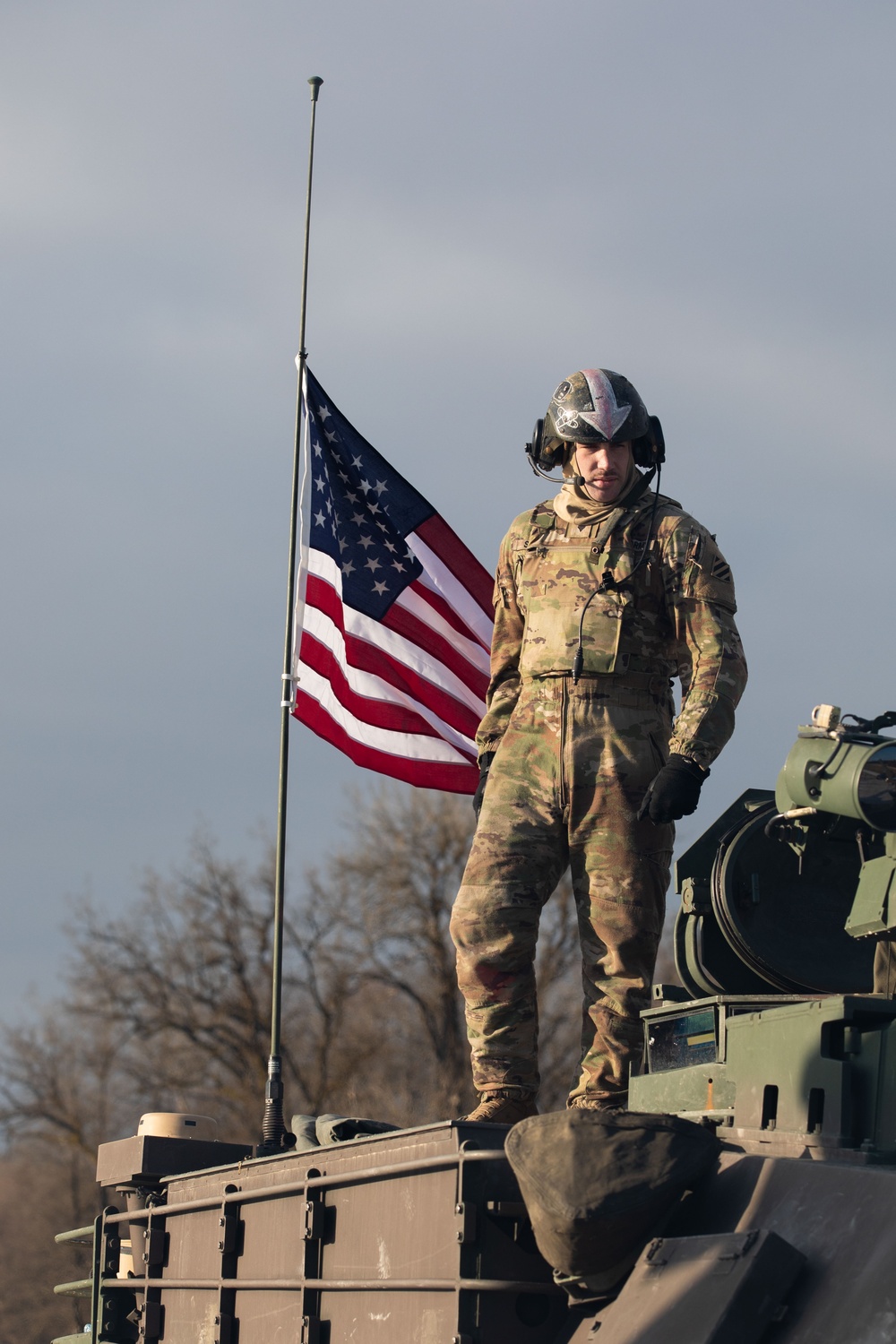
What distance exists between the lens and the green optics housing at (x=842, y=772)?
5.02 m

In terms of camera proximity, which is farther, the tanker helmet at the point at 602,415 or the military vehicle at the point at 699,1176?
the tanker helmet at the point at 602,415

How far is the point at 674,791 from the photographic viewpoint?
5.63 m

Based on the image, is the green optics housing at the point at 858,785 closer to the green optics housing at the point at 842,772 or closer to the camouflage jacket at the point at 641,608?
the green optics housing at the point at 842,772

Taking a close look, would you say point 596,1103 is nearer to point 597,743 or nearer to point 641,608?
point 597,743

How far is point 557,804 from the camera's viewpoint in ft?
19.6

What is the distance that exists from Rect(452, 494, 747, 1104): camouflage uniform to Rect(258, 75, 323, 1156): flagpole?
1.67 metres

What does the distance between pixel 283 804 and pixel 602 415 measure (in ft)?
10.3

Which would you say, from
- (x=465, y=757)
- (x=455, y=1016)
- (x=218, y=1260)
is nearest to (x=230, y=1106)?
(x=455, y=1016)

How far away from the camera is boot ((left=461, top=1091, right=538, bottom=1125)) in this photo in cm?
577

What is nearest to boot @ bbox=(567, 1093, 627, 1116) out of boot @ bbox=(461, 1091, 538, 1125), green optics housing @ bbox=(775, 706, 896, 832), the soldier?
the soldier

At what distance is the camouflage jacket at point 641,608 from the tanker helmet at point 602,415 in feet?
0.73

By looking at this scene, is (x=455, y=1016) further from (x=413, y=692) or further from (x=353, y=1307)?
(x=353, y=1307)

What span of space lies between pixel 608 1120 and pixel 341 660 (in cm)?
541

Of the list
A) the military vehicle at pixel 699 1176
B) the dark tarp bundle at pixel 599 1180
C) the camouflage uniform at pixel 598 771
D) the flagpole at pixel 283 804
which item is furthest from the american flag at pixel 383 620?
the dark tarp bundle at pixel 599 1180
